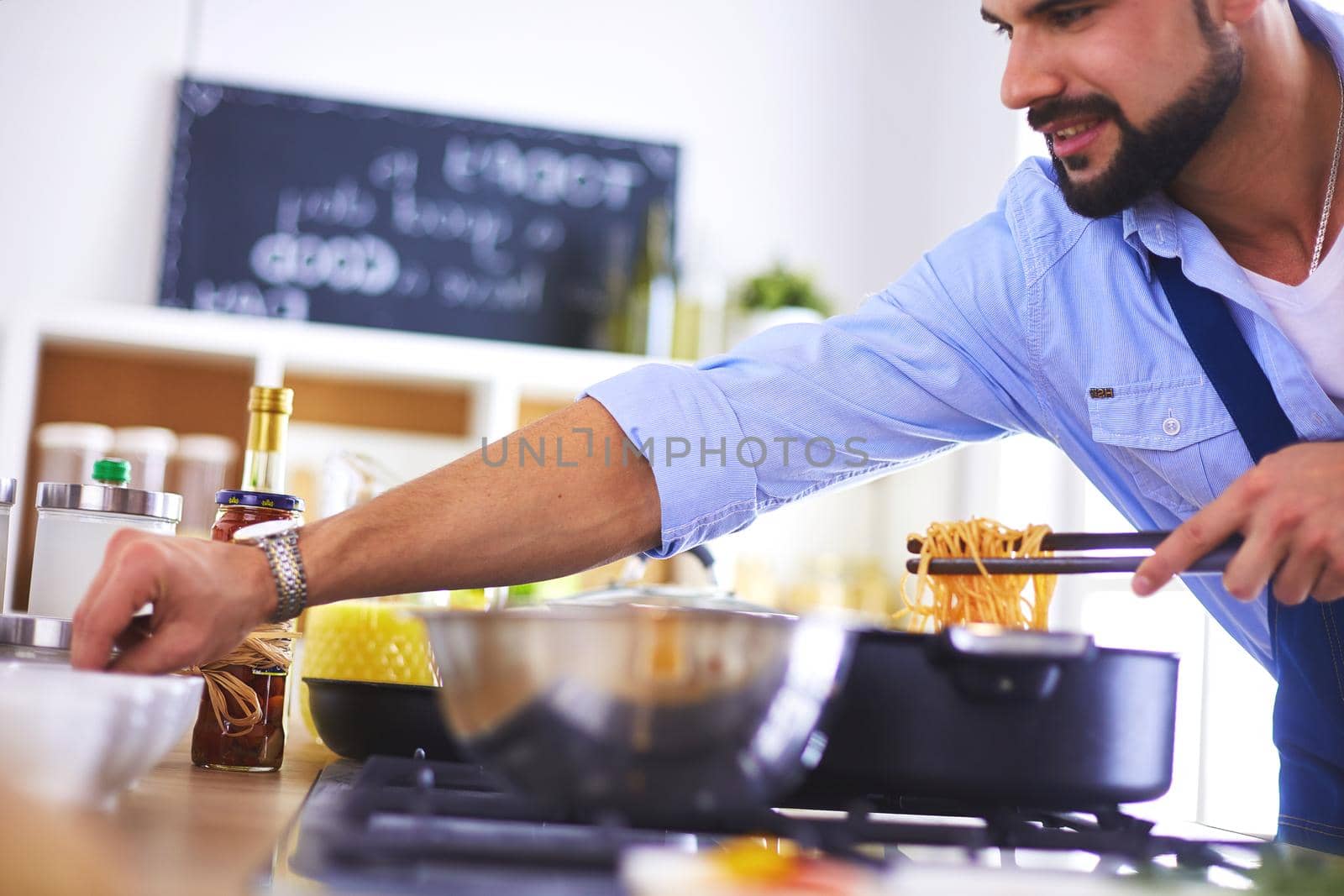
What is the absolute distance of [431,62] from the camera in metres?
3.14

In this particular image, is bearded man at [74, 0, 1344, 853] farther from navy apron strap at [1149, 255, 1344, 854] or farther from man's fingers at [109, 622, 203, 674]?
man's fingers at [109, 622, 203, 674]

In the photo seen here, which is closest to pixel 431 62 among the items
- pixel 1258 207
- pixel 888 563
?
pixel 888 563

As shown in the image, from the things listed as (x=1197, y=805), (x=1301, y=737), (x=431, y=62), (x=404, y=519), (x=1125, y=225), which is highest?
(x=431, y=62)

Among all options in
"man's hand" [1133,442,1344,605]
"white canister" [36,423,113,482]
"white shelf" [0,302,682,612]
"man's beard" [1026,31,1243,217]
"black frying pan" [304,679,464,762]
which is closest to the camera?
"man's hand" [1133,442,1344,605]

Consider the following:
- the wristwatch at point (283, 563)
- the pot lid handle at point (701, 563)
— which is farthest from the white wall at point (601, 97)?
the wristwatch at point (283, 563)

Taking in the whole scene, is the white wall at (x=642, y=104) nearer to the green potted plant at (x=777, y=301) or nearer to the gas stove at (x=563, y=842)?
the green potted plant at (x=777, y=301)

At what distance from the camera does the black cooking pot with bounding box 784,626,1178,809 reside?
2.55 feet

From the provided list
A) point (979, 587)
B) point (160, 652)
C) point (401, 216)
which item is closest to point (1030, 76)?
point (979, 587)

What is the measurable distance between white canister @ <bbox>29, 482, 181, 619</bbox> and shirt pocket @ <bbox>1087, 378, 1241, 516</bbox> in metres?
0.81

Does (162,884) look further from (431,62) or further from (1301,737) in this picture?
(431,62)

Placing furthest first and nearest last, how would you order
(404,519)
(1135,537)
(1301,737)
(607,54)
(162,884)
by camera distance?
(607,54)
(1301,737)
(404,519)
(1135,537)
(162,884)

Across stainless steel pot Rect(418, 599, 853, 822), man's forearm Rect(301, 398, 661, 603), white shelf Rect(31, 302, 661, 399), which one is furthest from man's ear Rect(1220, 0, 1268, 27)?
white shelf Rect(31, 302, 661, 399)

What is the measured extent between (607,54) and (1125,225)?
7.60 feet

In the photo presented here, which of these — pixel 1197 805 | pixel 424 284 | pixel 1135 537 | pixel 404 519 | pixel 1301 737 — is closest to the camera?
pixel 1135 537
